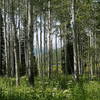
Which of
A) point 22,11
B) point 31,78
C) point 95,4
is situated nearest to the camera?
point 31,78

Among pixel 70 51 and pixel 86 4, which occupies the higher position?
pixel 86 4

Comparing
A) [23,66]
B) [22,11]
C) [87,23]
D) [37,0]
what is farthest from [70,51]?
[37,0]

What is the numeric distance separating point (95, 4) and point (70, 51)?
15.8m

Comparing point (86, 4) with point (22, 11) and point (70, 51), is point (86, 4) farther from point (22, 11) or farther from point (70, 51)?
point (70, 51)

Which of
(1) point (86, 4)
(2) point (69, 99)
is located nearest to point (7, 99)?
(2) point (69, 99)

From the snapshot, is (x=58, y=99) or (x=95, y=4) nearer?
(x=58, y=99)

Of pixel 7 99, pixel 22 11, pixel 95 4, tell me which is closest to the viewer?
pixel 7 99

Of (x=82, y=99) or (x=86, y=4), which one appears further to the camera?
(x=86, y=4)

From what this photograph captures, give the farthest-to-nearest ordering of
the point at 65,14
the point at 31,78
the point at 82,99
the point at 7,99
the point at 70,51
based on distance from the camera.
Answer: the point at 70,51 < the point at 65,14 < the point at 31,78 < the point at 7,99 < the point at 82,99

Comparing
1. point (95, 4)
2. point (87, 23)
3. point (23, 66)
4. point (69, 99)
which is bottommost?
point (23, 66)

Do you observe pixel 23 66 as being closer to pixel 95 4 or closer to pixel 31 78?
pixel 95 4

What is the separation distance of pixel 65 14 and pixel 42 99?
20288 mm

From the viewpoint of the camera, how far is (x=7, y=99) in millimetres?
8102

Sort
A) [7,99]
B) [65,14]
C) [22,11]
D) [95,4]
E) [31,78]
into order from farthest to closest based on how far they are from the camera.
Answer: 1. [22,11]
2. [65,14]
3. [95,4]
4. [31,78]
5. [7,99]
